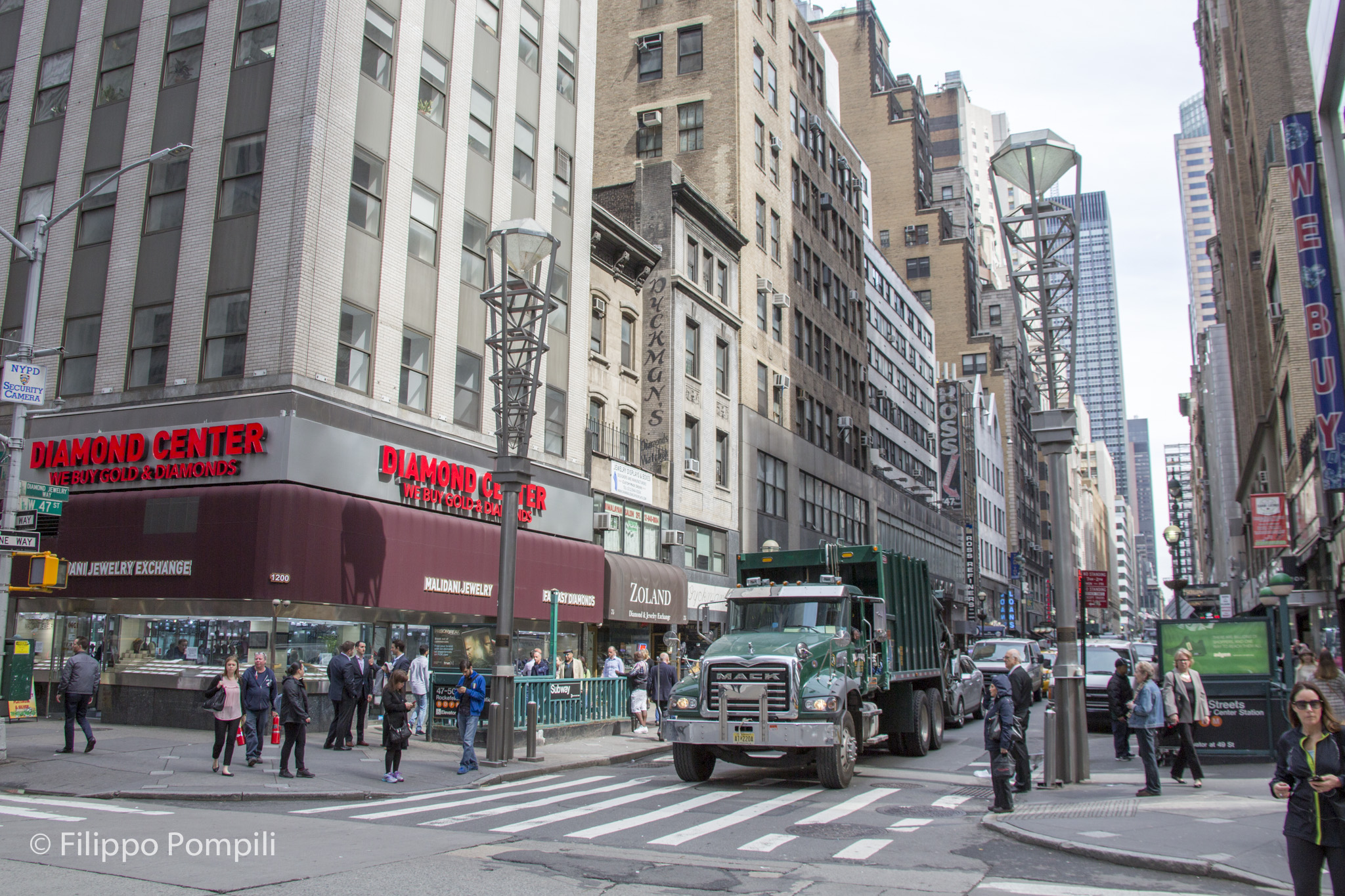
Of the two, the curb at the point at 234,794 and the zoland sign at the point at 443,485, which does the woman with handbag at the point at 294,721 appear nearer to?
the curb at the point at 234,794

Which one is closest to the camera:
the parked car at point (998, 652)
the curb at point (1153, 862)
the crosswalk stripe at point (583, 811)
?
the curb at point (1153, 862)

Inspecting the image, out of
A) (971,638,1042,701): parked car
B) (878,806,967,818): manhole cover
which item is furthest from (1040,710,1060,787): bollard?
(971,638,1042,701): parked car

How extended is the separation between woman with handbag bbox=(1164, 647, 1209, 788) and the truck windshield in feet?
15.3

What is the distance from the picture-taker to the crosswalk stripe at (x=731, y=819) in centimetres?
1047

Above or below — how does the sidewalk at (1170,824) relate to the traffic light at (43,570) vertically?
below

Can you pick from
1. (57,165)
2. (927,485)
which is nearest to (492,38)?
(57,165)

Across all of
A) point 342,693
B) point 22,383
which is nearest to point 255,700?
point 342,693

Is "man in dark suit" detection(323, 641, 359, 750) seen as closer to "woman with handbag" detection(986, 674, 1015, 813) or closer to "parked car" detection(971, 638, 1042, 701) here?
"woman with handbag" detection(986, 674, 1015, 813)

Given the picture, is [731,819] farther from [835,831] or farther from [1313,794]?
[1313,794]

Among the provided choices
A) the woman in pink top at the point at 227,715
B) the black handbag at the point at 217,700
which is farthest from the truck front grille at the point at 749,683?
the black handbag at the point at 217,700

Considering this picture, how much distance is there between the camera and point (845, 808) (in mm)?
12750

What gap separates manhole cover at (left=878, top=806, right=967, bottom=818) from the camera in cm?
1232

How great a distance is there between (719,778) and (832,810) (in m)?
3.71

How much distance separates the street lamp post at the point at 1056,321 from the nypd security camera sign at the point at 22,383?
14.8 m
